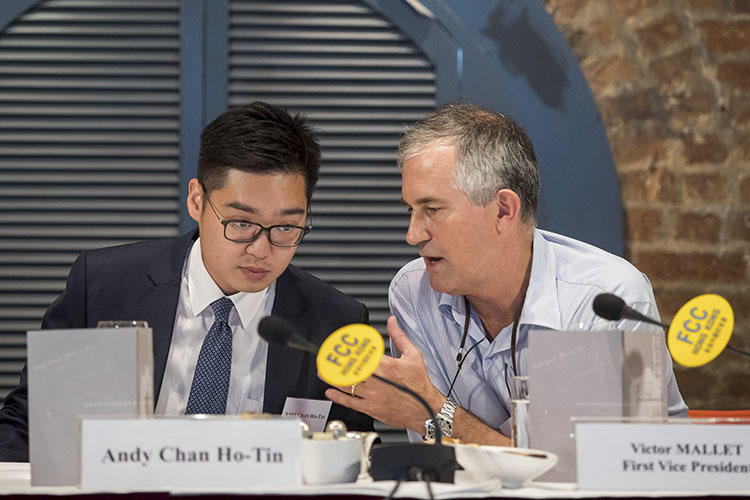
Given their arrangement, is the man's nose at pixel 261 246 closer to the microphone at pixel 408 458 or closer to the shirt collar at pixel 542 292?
the shirt collar at pixel 542 292

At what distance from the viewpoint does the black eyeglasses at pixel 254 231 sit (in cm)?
185

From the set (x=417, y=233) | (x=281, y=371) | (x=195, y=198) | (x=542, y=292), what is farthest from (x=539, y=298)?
(x=195, y=198)

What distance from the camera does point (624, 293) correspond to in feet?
6.04

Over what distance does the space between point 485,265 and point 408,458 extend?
2.80 ft

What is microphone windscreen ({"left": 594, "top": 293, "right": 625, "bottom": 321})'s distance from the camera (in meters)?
1.24

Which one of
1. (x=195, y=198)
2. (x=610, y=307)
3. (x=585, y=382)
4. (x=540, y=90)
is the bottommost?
(x=585, y=382)

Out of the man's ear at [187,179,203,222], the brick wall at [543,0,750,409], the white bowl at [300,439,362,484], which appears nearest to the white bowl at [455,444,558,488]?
the white bowl at [300,439,362,484]

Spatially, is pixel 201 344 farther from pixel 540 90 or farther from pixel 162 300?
pixel 540 90

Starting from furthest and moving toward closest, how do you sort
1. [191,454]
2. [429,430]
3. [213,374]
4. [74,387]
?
[213,374] → [429,430] → [74,387] → [191,454]

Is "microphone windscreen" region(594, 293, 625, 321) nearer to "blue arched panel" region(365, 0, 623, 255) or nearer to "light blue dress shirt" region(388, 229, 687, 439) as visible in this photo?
"light blue dress shirt" region(388, 229, 687, 439)

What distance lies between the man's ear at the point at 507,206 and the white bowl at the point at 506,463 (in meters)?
0.86

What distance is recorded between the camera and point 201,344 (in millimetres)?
1882

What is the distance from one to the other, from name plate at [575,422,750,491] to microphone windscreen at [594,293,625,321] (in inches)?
8.0

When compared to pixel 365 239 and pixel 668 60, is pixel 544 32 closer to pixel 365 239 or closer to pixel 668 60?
pixel 668 60
